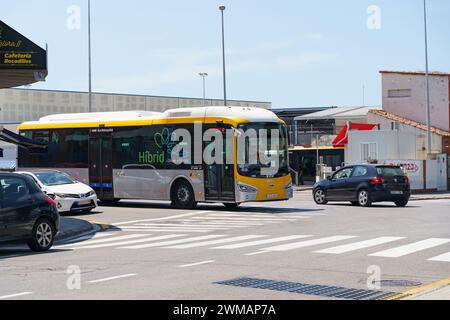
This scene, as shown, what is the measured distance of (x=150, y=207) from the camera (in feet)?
97.1

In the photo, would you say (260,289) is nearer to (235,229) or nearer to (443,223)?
(235,229)

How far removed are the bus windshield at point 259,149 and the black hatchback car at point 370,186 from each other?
3.55 meters

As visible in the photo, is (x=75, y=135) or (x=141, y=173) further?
(x=75, y=135)

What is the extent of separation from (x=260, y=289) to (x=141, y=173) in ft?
62.4

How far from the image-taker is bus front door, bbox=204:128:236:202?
2595 cm

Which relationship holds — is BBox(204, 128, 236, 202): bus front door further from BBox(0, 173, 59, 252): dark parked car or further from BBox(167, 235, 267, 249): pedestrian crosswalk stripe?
BBox(0, 173, 59, 252): dark parked car

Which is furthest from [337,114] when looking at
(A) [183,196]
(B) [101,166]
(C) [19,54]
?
(C) [19,54]

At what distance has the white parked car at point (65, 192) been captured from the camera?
82.9 feet

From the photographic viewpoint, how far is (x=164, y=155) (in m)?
27.9

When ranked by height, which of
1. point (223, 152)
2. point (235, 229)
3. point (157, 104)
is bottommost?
point (235, 229)

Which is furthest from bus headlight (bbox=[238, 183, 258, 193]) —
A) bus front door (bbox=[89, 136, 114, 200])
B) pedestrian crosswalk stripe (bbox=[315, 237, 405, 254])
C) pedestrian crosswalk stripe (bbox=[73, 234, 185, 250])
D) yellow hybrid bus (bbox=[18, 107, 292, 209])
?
pedestrian crosswalk stripe (bbox=[315, 237, 405, 254])

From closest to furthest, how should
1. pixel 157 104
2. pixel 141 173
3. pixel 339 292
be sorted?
pixel 339 292 < pixel 141 173 < pixel 157 104
